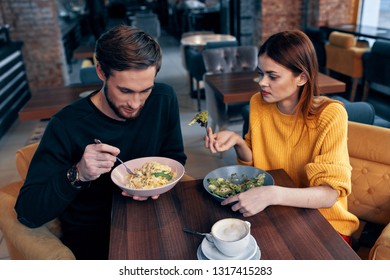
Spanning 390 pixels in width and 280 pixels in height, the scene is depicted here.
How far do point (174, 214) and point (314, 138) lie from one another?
0.61 metres

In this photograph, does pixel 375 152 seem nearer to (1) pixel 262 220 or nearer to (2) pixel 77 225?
(1) pixel 262 220

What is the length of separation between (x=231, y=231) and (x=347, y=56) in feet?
15.3

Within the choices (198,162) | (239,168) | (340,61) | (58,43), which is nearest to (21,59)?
(58,43)

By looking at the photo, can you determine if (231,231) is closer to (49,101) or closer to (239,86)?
(239,86)

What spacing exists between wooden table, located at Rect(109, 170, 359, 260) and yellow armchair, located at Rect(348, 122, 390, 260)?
525mm

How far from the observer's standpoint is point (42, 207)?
4.03ft

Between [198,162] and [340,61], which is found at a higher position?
[340,61]

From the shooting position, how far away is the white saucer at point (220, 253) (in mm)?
979

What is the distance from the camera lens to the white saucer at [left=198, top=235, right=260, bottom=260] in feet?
3.21

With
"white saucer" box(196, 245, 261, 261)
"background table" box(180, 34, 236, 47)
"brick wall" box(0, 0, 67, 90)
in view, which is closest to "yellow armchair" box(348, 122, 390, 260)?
"white saucer" box(196, 245, 261, 261)

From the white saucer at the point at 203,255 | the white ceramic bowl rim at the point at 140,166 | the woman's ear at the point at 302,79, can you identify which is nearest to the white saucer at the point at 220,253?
the white saucer at the point at 203,255

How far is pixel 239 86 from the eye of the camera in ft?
10.2

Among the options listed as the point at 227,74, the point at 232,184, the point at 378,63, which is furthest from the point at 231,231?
the point at 378,63

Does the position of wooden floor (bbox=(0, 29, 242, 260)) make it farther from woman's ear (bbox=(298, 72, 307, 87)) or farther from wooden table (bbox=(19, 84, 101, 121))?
woman's ear (bbox=(298, 72, 307, 87))
